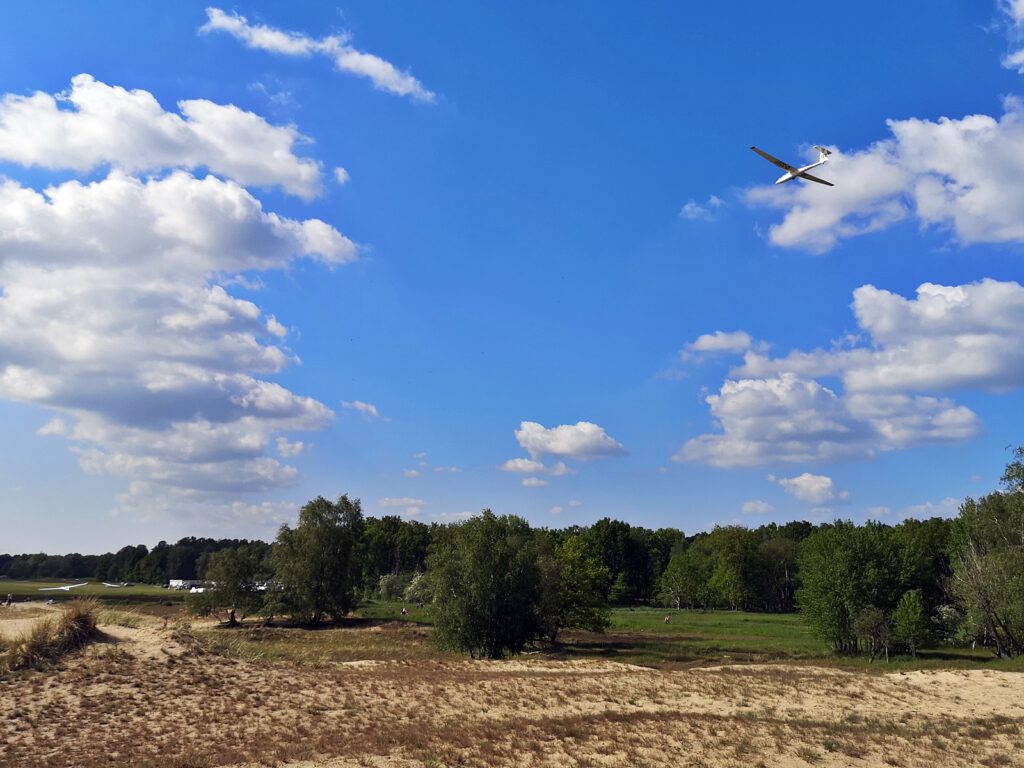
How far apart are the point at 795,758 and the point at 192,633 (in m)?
32.0

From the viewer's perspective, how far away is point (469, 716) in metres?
25.2

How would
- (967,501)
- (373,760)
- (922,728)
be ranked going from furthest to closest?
(967,501) < (922,728) < (373,760)

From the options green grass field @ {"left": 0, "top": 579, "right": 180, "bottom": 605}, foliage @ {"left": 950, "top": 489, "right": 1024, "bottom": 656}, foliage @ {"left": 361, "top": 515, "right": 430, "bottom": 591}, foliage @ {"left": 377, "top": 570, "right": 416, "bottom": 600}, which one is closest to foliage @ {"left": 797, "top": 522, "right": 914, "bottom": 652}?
foliage @ {"left": 950, "top": 489, "right": 1024, "bottom": 656}

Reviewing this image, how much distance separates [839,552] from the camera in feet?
195

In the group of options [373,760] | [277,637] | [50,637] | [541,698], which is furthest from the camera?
[277,637]

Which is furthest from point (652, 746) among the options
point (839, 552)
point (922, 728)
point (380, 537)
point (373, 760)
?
point (380, 537)

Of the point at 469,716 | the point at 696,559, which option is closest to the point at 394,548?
the point at 696,559

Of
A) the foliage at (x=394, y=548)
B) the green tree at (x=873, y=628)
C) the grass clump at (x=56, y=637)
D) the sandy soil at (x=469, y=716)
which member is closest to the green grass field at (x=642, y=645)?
the green tree at (x=873, y=628)

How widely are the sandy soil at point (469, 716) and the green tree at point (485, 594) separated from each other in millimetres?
16904

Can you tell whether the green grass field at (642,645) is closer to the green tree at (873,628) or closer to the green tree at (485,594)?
the green tree at (873,628)

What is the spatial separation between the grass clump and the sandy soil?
103 cm

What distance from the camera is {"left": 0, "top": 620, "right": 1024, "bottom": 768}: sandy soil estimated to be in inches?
784

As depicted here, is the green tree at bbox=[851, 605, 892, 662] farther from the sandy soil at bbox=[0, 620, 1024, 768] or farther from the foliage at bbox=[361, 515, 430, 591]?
the foliage at bbox=[361, 515, 430, 591]

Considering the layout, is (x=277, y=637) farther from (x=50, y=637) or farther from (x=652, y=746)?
(x=652, y=746)
